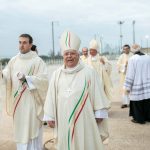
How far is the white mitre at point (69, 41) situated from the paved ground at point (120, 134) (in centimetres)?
297

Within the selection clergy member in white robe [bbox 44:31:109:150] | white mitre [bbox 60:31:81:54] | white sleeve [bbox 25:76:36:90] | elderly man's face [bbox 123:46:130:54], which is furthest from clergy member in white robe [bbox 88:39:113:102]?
clergy member in white robe [bbox 44:31:109:150]

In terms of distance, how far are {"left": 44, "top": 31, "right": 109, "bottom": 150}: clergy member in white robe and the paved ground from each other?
2.49 meters

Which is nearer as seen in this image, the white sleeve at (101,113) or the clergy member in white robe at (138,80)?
the white sleeve at (101,113)

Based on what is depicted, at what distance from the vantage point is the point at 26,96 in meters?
7.07

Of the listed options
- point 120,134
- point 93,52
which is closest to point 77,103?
point 120,134

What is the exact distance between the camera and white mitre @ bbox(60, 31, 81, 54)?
529cm

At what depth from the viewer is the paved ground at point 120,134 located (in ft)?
25.8

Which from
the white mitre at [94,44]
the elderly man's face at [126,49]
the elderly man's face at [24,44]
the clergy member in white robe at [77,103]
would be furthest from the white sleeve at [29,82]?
the elderly man's face at [126,49]

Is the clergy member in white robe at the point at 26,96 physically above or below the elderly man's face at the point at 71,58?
below

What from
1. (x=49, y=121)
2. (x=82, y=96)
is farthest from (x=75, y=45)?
(x=49, y=121)

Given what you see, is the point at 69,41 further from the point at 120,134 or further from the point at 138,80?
the point at 138,80

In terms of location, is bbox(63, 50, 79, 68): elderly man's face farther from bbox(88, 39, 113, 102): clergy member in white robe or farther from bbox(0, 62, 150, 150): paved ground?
bbox(88, 39, 113, 102): clergy member in white robe

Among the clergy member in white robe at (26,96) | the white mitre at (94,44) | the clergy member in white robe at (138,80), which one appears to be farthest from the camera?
the white mitre at (94,44)

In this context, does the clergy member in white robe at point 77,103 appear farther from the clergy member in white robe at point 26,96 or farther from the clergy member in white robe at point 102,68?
the clergy member in white robe at point 102,68
